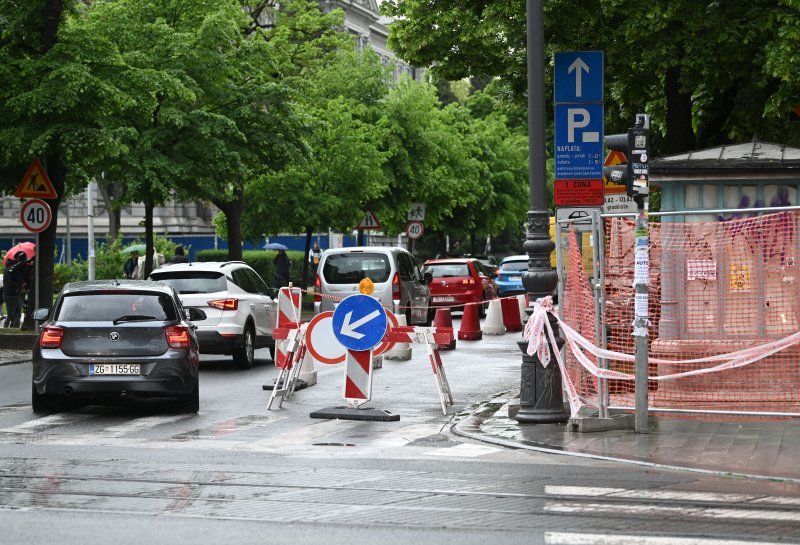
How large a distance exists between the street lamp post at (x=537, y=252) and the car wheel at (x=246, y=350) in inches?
326

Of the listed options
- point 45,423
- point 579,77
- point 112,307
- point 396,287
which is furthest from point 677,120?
point 45,423

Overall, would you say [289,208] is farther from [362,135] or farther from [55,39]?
[55,39]

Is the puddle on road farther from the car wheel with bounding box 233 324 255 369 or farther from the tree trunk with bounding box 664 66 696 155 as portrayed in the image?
the tree trunk with bounding box 664 66 696 155

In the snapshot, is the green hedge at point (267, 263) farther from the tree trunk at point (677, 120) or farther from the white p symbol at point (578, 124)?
the white p symbol at point (578, 124)

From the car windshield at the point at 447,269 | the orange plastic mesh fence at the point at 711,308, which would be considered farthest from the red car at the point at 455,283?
the orange plastic mesh fence at the point at 711,308

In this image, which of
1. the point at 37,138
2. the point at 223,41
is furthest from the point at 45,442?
the point at 223,41

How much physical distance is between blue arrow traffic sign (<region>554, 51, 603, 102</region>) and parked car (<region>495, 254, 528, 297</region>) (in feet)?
89.6

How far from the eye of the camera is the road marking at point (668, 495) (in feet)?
31.6

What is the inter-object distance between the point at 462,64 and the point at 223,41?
32.8 ft

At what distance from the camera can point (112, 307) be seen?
1547 centimetres

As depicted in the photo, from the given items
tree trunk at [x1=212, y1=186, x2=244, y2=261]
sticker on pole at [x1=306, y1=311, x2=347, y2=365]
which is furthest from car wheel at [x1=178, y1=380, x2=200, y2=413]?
tree trunk at [x1=212, y1=186, x2=244, y2=261]

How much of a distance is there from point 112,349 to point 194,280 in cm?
717

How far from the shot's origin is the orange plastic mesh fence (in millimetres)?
13617

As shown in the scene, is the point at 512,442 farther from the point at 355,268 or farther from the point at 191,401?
the point at 355,268
